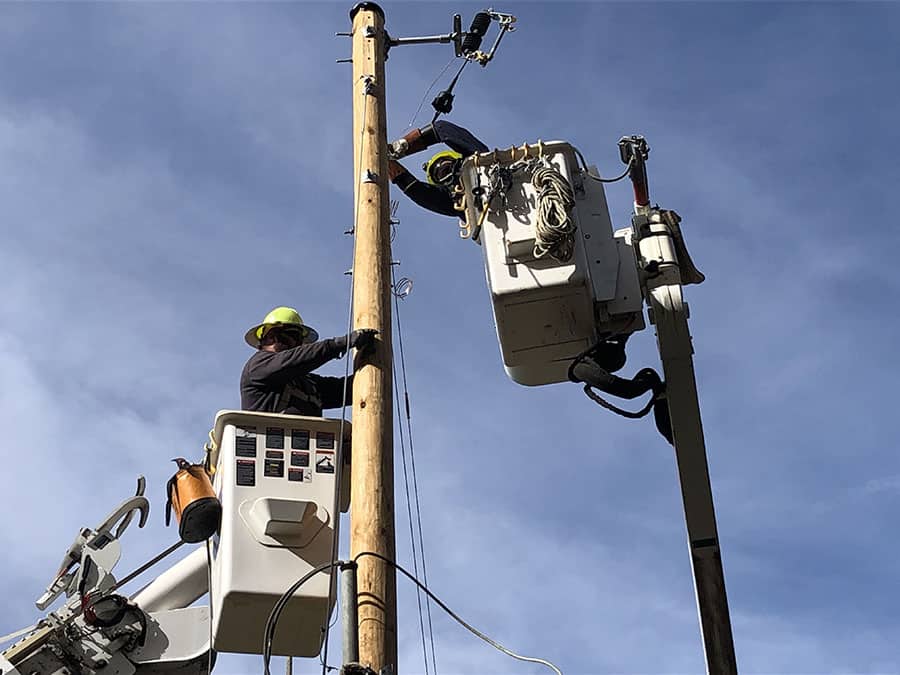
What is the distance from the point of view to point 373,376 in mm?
5383

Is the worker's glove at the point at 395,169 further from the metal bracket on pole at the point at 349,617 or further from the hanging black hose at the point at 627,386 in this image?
the metal bracket on pole at the point at 349,617

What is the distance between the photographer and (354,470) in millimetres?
5082

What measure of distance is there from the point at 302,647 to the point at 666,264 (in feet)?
8.09

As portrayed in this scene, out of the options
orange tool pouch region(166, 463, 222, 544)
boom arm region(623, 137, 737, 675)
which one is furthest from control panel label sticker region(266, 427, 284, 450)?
boom arm region(623, 137, 737, 675)

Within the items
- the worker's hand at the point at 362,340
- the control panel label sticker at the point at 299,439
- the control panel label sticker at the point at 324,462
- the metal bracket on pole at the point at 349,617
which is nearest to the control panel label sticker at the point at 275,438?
the control panel label sticker at the point at 299,439

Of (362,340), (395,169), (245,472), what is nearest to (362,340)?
(362,340)

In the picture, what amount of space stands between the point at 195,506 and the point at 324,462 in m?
0.61

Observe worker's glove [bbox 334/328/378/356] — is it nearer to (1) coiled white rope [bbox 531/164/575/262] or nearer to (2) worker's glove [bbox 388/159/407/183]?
(1) coiled white rope [bbox 531/164/575/262]

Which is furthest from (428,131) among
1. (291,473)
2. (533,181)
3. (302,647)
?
(302,647)

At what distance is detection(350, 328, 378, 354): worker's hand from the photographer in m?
5.43

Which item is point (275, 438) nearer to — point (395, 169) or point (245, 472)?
point (245, 472)

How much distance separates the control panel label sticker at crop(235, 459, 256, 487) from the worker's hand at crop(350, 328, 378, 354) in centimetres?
70

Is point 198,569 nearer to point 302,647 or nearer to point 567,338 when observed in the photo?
point 302,647

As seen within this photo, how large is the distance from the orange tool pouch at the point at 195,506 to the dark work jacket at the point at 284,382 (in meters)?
0.50
